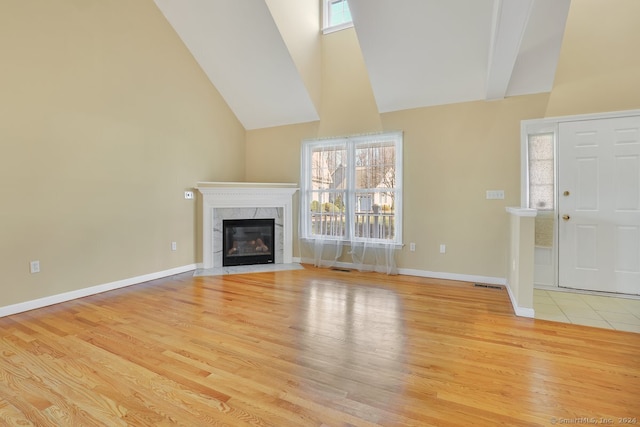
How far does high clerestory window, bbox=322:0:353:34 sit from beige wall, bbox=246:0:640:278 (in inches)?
6.5

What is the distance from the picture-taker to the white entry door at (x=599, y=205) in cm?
348

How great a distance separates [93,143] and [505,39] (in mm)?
4529

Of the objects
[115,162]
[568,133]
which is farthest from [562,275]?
[115,162]

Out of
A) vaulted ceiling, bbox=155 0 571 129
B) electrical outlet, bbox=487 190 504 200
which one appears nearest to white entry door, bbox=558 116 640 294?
electrical outlet, bbox=487 190 504 200

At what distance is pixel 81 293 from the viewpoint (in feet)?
11.4

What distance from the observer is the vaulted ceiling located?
10.6ft

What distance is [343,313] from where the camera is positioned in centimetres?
302

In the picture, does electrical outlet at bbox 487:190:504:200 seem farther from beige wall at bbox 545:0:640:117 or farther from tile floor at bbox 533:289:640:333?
tile floor at bbox 533:289:640:333

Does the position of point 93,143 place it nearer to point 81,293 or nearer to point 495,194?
point 81,293

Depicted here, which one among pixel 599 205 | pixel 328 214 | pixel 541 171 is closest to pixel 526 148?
pixel 541 171

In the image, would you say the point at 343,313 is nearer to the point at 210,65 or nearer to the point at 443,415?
the point at 443,415

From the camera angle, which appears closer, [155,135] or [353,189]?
[155,135]

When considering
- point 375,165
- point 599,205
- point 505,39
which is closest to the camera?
point 505,39

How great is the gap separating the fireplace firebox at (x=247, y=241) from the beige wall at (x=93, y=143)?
0.50 meters
